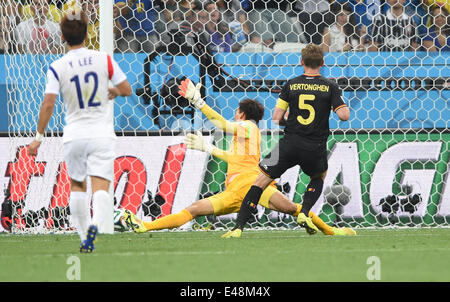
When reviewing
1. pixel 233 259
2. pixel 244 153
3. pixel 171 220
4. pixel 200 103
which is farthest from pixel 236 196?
pixel 233 259

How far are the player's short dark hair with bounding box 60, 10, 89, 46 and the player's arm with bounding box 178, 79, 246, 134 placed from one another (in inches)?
76.5

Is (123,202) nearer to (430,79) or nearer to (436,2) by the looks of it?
(430,79)

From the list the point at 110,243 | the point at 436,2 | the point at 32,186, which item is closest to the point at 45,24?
the point at 32,186

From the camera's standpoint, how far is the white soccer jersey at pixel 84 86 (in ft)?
18.5

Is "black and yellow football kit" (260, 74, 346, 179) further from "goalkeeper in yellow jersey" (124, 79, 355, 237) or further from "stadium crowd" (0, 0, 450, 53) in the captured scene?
"stadium crowd" (0, 0, 450, 53)

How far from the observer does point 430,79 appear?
1024cm

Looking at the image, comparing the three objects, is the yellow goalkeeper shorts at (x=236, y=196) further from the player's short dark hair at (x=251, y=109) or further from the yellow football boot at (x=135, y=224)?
the yellow football boot at (x=135, y=224)

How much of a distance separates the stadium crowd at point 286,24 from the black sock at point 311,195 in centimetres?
346

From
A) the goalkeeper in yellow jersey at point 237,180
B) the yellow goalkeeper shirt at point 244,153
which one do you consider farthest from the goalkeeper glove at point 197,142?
the yellow goalkeeper shirt at point 244,153

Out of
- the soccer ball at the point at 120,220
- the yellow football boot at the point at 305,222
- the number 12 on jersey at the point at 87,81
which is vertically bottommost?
the soccer ball at the point at 120,220

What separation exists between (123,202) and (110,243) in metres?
2.61

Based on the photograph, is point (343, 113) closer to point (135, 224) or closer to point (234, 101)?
point (135, 224)

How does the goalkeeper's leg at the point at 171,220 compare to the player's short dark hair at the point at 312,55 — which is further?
the goalkeeper's leg at the point at 171,220

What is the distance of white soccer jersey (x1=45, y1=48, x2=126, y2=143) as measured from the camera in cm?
565
